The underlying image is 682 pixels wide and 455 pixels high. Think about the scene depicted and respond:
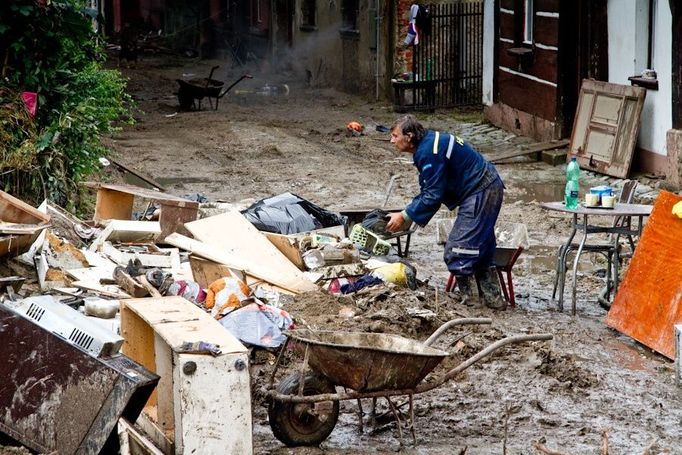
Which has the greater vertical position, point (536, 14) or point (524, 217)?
point (536, 14)

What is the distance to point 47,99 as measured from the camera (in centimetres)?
1144

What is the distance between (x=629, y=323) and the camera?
28.5 ft

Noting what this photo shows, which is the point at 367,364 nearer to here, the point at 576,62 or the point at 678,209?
the point at 678,209

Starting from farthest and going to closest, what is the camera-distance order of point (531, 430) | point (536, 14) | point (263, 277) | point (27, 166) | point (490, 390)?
point (536, 14)
point (27, 166)
point (263, 277)
point (490, 390)
point (531, 430)

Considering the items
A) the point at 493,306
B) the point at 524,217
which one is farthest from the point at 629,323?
the point at 524,217

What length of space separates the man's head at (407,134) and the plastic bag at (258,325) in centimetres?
194

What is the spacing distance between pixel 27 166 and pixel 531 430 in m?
5.88

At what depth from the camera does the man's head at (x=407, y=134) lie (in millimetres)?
9188

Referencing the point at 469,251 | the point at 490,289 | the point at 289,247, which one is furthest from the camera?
the point at 289,247

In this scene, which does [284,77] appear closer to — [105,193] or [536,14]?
[536,14]

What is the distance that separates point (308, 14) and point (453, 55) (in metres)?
6.92

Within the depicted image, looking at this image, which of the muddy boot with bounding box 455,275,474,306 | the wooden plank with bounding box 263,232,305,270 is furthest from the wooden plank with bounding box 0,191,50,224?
the muddy boot with bounding box 455,275,474,306

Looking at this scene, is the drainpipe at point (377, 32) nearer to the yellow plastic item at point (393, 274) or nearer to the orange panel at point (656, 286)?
the yellow plastic item at point (393, 274)

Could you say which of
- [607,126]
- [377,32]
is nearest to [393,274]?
[607,126]
